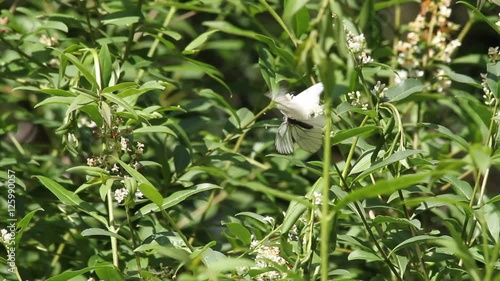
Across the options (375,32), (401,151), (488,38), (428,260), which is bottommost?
(488,38)

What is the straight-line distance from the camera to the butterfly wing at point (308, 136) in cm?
133

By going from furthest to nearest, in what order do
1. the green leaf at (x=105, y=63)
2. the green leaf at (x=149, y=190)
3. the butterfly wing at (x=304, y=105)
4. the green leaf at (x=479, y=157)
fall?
1. the green leaf at (x=105, y=63)
2. the butterfly wing at (x=304, y=105)
3. the green leaf at (x=149, y=190)
4. the green leaf at (x=479, y=157)

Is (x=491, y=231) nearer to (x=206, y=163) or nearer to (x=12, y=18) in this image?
(x=206, y=163)

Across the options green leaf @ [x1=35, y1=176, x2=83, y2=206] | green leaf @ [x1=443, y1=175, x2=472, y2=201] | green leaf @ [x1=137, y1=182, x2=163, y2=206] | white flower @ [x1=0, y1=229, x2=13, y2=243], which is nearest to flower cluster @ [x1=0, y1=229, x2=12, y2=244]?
white flower @ [x1=0, y1=229, x2=13, y2=243]

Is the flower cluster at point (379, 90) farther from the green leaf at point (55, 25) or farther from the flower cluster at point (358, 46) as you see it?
the green leaf at point (55, 25)

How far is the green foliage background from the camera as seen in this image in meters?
1.27

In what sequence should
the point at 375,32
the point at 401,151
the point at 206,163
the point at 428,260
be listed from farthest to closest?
the point at 375,32
the point at 206,163
the point at 428,260
the point at 401,151

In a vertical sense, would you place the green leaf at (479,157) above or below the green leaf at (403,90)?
above

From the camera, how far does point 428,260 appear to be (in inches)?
57.5

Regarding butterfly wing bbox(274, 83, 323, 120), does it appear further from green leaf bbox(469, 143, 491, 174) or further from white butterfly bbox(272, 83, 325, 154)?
green leaf bbox(469, 143, 491, 174)

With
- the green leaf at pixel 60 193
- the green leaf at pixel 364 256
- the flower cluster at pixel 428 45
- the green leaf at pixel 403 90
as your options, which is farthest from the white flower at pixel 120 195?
the flower cluster at pixel 428 45

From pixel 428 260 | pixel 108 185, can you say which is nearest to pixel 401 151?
pixel 428 260

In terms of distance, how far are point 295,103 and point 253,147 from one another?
2.66 ft

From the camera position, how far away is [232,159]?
5.85 ft
